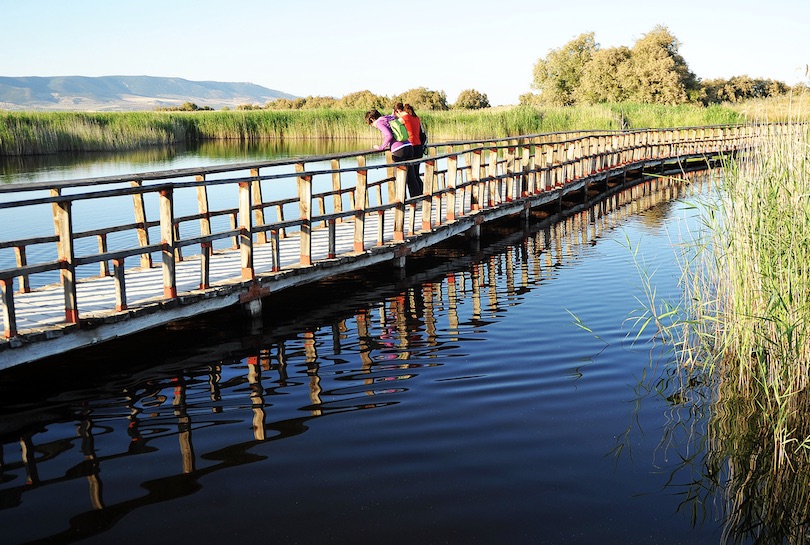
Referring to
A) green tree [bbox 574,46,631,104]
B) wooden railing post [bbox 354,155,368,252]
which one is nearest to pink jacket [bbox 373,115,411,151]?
wooden railing post [bbox 354,155,368,252]

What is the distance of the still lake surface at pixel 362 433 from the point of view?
470 cm

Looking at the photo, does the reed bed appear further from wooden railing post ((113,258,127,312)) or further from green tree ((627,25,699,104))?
green tree ((627,25,699,104))

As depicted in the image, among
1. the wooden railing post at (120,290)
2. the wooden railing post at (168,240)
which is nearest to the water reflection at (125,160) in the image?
the wooden railing post at (168,240)

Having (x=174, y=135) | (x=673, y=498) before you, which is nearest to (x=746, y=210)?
(x=673, y=498)

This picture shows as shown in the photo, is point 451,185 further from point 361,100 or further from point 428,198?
point 361,100

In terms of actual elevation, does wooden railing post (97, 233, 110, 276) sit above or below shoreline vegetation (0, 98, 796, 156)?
below

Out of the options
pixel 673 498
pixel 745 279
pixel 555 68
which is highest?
pixel 555 68

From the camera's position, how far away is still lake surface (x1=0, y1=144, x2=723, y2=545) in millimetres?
4695

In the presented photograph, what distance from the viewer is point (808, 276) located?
5.97 meters

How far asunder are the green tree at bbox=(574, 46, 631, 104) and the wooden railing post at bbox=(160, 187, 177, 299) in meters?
59.9

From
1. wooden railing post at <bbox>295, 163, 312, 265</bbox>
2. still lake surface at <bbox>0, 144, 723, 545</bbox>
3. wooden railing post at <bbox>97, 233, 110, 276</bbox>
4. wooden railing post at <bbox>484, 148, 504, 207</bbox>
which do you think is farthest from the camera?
wooden railing post at <bbox>484, 148, 504, 207</bbox>

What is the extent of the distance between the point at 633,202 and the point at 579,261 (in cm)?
996

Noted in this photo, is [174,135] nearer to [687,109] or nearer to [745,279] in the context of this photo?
[687,109]

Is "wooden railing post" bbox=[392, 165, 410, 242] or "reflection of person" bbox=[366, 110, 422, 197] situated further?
"reflection of person" bbox=[366, 110, 422, 197]
